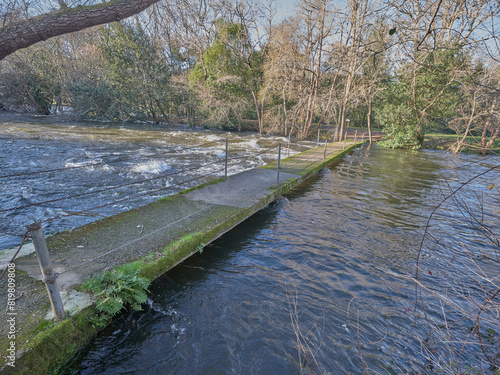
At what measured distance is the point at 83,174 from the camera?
934 centimetres

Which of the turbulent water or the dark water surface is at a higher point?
the turbulent water

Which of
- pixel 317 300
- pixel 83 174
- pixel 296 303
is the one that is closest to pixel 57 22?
pixel 83 174

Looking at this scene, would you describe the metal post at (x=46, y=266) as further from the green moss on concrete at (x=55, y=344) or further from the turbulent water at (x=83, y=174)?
the turbulent water at (x=83, y=174)

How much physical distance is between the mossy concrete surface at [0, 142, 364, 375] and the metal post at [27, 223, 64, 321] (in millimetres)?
151

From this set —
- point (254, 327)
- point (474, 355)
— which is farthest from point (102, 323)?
point (474, 355)

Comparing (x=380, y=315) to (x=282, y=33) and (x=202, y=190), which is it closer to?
(x=202, y=190)

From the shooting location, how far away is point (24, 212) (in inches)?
243

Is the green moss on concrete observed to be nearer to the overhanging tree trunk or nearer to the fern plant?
the fern plant

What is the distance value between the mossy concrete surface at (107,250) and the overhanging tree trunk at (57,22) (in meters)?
3.39

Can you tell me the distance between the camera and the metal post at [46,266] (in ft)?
7.10

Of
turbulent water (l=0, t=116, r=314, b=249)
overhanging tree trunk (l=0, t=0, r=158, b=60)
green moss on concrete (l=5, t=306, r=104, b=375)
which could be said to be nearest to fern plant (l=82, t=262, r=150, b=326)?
green moss on concrete (l=5, t=306, r=104, b=375)

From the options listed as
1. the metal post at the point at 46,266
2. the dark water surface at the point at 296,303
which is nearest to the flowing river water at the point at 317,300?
the dark water surface at the point at 296,303

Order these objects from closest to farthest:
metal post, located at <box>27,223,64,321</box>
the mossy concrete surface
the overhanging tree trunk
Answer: metal post, located at <box>27,223,64,321</box> → the mossy concrete surface → the overhanging tree trunk

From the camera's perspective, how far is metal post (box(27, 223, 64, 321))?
2.16 m
